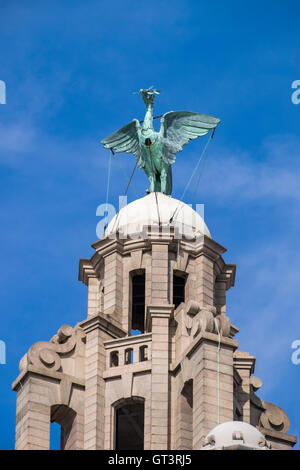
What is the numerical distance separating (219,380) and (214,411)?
152 cm

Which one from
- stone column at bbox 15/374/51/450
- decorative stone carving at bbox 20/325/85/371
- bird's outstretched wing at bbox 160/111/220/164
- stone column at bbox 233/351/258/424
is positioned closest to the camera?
stone column at bbox 15/374/51/450

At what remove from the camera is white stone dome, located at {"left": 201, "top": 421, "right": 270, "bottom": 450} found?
79250 millimetres

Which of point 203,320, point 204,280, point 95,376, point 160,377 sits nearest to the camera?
point 203,320

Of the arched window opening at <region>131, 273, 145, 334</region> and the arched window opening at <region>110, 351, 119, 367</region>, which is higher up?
the arched window opening at <region>131, 273, 145, 334</region>

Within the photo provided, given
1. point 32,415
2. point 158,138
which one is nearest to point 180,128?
point 158,138

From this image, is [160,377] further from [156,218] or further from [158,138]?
[158,138]

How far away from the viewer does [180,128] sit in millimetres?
100625

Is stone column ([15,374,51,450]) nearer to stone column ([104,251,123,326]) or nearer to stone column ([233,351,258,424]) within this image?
stone column ([104,251,123,326])

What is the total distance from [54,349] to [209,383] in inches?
303

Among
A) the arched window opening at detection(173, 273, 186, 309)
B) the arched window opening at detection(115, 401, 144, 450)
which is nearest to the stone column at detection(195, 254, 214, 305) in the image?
the arched window opening at detection(173, 273, 186, 309)

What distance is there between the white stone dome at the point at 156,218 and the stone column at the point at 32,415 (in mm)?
8228

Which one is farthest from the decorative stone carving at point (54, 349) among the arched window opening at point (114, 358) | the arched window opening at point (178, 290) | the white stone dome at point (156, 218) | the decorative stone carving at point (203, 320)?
the arched window opening at point (178, 290)

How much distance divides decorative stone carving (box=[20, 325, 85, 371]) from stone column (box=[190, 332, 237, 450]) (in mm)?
5589

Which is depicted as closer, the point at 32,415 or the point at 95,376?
the point at 32,415
